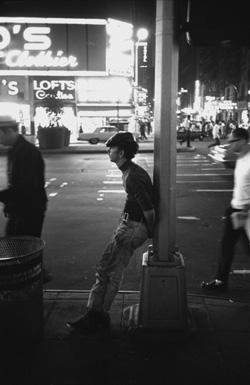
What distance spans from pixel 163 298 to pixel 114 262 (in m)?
0.55

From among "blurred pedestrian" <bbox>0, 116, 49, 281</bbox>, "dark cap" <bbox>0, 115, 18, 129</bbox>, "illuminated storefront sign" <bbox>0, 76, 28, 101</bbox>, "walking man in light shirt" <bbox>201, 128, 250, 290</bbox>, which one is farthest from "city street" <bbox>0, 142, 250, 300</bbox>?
"illuminated storefront sign" <bbox>0, 76, 28, 101</bbox>

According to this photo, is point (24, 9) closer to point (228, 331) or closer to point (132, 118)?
point (132, 118)

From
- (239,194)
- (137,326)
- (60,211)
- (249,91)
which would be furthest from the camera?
(249,91)

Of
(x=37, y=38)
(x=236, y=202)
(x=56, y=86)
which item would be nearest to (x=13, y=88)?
(x=56, y=86)

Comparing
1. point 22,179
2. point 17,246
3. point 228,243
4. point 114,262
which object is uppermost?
point 22,179

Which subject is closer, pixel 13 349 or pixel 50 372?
pixel 50 372

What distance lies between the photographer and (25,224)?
16.8ft

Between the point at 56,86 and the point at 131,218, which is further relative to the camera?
the point at 56,86

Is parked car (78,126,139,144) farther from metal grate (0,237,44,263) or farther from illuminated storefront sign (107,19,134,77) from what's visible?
metal grate (0,237,44,263)

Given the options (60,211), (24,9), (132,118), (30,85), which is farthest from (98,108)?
(60,211)

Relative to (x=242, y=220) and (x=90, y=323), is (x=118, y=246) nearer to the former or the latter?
(x=90, y=323)

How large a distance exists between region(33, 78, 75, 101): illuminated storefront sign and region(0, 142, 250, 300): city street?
27150mm

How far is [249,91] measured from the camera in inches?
1959

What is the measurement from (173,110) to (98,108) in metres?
40.8
